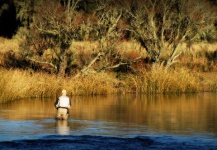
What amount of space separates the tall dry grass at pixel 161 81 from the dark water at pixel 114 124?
A: 10.4 ft

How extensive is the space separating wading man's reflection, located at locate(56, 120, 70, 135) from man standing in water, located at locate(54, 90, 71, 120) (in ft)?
0.84

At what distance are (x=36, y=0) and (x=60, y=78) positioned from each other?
27.8 metres

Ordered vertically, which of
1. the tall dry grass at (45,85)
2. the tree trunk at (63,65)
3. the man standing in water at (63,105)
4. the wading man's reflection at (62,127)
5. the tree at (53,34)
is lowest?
the wading man's reflection at (62,127)

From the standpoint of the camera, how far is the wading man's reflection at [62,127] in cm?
2538

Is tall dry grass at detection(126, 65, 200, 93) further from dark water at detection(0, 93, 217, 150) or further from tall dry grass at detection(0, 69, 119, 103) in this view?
dark water at detection(0, 93, 217, 150)

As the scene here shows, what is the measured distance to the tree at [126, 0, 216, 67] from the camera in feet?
164

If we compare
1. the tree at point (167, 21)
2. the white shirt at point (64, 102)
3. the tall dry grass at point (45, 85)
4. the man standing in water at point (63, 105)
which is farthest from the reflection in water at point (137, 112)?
the tree at point (167, 21)

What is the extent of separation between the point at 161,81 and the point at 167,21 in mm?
7504

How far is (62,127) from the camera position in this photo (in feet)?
88.3

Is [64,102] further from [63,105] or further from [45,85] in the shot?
[45,85]

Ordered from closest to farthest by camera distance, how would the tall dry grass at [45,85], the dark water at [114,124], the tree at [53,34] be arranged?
the dark water at [114,124], the tall dry grass at [45,85], the tree at [53,34]

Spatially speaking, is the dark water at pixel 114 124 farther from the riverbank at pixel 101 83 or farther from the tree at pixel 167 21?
the tree at pixel 167 21

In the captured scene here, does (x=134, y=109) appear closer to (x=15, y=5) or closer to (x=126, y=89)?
(x=126, y=89)

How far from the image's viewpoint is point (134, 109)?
3497 cm
